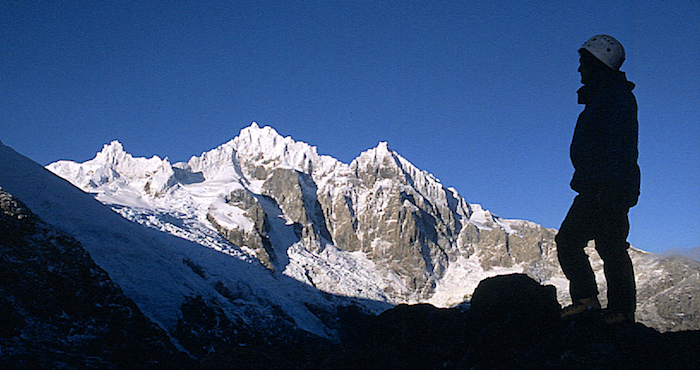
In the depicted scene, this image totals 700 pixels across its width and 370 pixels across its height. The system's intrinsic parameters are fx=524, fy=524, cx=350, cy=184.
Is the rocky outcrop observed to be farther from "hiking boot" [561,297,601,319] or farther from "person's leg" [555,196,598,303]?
"hiking boot" [561,297,601,319]

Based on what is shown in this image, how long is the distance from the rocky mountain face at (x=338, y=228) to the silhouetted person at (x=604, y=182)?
343 ft

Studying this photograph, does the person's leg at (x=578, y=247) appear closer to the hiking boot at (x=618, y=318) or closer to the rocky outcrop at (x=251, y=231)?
the hiking boot at (x=618, y=318)

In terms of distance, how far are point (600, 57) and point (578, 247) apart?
2395 mm

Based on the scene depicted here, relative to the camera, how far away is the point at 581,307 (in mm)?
6234

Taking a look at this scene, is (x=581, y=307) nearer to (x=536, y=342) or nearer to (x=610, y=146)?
(x=536, y=342)

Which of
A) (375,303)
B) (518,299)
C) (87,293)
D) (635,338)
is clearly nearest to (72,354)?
(87,293)

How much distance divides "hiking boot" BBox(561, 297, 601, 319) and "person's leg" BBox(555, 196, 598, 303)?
0.59 ft

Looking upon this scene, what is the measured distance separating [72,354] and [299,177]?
174100mm

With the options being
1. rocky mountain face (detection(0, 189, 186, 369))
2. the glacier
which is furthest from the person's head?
rocky mountain face (detection(0, 189, 186, 369))

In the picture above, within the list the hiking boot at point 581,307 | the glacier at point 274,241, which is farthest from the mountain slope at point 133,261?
the hiking boot at point 581,307

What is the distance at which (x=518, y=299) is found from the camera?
22.2 ft

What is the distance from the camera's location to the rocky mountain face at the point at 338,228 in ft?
404

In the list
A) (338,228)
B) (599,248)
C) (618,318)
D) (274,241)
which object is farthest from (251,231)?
(618,318)

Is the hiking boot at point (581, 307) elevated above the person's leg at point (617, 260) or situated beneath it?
situated beneath
